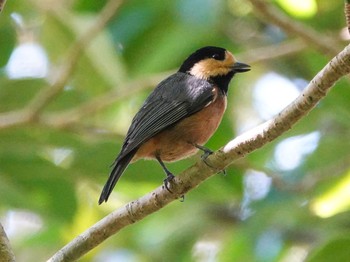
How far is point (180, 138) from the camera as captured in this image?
4.92 m

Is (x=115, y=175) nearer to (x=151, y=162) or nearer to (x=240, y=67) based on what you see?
(x=151, y=162)

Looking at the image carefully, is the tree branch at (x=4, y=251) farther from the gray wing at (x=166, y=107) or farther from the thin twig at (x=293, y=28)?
the thin twig at (x=293, y=28)

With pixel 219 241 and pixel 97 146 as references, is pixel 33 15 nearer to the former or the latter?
pixel 97 146

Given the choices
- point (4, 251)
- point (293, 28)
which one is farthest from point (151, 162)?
point (4, 251)

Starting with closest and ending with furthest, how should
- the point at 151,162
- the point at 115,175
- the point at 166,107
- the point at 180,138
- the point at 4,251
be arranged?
the point at 4,251 → the point at 115,175 → the point at 180,138 → the point at 166,107 → the point at 151,162

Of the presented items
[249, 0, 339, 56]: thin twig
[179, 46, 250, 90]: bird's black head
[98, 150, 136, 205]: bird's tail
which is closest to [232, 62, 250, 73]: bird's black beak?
[179, 46, 250, 90]: bird's black head

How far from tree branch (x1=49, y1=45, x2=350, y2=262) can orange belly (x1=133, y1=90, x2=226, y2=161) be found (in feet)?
2.78

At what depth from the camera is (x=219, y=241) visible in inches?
281

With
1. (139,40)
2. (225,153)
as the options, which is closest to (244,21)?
(139,40)

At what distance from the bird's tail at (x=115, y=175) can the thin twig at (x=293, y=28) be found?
46.7 inches

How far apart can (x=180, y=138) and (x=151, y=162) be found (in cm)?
62

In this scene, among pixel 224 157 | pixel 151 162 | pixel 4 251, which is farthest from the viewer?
pixel 151 162

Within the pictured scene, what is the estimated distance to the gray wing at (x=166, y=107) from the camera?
486cm

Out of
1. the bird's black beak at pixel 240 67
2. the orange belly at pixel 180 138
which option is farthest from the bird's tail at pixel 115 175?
the bird's black beak at pixel 240 67
